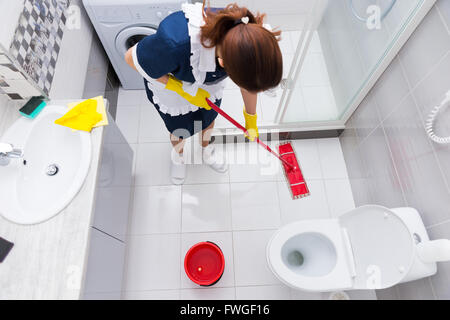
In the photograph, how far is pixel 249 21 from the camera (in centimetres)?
76

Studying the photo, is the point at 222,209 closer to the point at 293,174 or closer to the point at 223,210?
the point at 223,210

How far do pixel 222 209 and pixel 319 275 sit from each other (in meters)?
0.70

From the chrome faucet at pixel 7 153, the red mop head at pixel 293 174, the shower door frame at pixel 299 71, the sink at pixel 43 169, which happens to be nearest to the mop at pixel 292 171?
the red mop head at pixel 293 174

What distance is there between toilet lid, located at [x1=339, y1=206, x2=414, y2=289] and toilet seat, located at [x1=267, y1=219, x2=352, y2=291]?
0.15 feet

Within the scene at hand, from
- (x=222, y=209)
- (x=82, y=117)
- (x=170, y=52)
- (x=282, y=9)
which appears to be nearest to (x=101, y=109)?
(x=82, y=117)

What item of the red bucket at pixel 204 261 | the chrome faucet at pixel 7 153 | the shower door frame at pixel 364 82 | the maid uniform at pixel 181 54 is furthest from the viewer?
the red bucket at pixel 204 261

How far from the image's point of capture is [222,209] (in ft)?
5.85

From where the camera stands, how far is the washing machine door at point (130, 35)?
1590 mm

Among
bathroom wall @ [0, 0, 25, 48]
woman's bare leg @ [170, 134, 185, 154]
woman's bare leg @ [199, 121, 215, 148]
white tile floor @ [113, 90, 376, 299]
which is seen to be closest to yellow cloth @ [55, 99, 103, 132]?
bathroom wall @ [0, 0, 25, 48]

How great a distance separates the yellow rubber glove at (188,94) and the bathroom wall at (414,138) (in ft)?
3.00

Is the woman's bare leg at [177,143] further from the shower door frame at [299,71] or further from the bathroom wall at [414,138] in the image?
the bathroom wall at [414,138]

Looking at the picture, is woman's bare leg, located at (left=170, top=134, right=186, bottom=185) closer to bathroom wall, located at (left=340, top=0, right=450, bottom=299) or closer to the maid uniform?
the maid uniform
